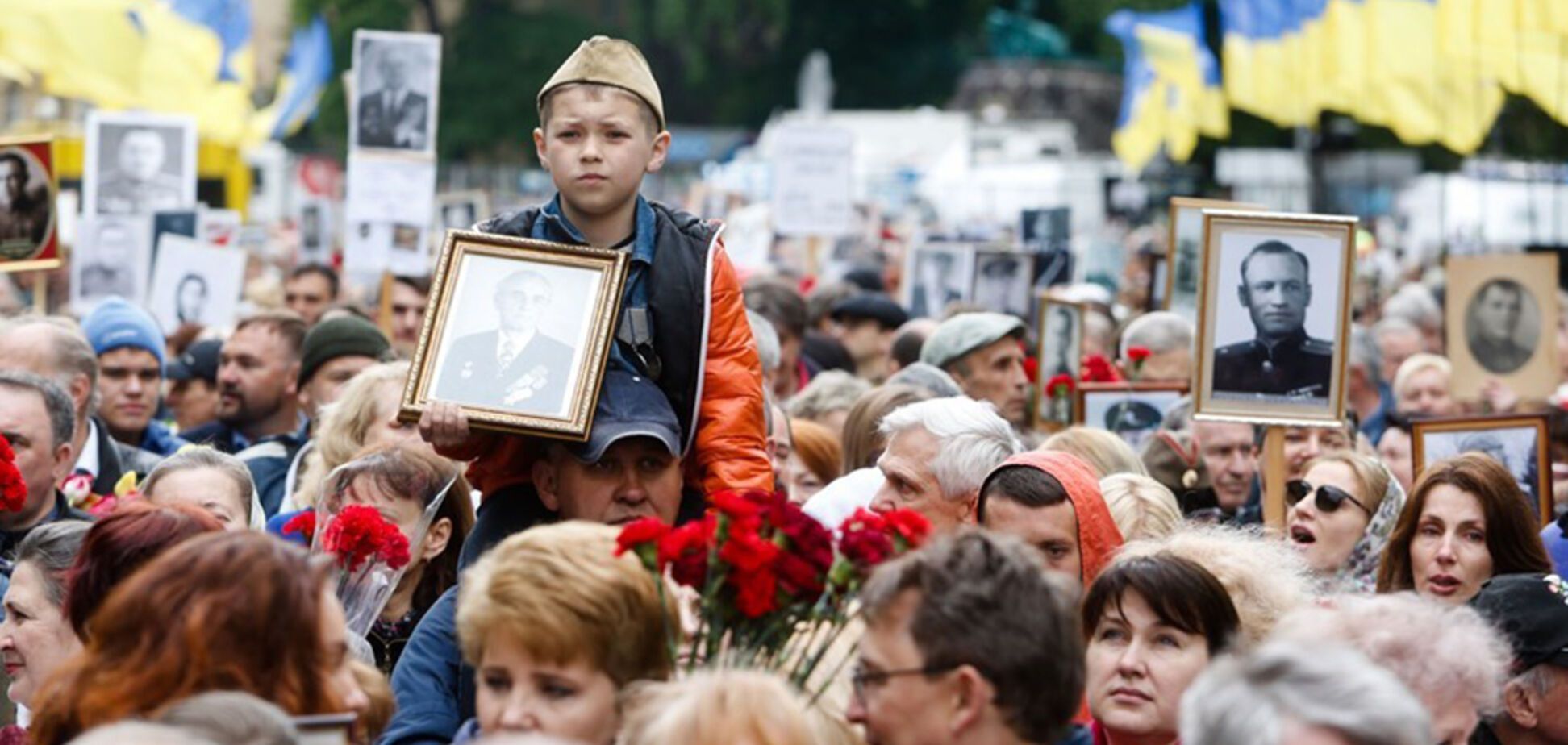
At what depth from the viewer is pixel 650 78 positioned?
241 inches

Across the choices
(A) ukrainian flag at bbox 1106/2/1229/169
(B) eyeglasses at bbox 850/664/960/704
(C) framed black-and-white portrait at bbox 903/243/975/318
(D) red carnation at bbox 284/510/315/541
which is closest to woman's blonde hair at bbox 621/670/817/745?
(B) eyeglasses at bbox 850/664/960/704

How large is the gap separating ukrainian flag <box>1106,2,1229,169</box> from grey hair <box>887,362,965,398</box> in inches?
1032

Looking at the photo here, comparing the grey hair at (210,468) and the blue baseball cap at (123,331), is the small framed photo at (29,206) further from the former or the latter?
the grey hair at (210,468)

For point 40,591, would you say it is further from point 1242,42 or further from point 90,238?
point 1242,42

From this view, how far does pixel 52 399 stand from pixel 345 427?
35.1 inches

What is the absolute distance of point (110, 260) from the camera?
51.7 feet

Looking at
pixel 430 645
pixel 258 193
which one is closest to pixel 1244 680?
pixel 430 645

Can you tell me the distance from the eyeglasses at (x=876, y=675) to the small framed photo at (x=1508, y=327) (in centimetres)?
888

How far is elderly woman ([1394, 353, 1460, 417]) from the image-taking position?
42.0 ft

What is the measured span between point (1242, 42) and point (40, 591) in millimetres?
24362

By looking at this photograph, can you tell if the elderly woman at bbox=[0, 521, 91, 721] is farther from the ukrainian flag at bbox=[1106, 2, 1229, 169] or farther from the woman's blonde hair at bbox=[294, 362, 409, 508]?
the ukrainian flag at bbox=[1106, 2, 1229, 169]

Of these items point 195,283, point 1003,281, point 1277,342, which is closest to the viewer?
point 1277,342

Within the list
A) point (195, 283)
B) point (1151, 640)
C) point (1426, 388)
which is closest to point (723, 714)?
point (1151, 640)

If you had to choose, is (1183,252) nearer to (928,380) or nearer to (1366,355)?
(1366,355)
